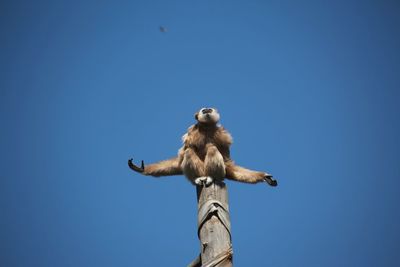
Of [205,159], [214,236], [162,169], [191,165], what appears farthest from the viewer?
[162,169]

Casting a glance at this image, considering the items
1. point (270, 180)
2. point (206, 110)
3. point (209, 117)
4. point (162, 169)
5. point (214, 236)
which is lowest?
point (214, 236)

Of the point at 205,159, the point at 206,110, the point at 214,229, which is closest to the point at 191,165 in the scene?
the point at 205,159

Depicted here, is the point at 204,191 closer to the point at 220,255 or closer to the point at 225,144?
the point at 220,255

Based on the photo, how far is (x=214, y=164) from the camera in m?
6.57

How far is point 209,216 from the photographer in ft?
15.5

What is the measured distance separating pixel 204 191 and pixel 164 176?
2.40 meters

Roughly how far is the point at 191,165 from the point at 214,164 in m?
0.44

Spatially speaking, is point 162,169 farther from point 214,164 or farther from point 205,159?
point 214,164

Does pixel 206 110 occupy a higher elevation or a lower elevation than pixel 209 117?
higher

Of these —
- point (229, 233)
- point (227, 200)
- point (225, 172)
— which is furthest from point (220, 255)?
point (225, 172)

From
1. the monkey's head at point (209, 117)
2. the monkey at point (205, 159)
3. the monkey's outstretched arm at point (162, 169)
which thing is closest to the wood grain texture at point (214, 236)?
the monkey at point (205, 159)

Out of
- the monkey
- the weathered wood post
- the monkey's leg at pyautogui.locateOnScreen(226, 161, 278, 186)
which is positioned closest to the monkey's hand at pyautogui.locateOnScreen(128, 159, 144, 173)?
the monkey

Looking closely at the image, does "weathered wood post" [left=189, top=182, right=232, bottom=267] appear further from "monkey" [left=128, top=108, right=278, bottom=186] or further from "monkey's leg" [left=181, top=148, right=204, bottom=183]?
"monkey's leg" [left=181, top=148, right=204, bottom=183]

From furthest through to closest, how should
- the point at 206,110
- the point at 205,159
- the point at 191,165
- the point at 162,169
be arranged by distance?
the point at 206,110 < the point at 162,169 < the point at 191,165 < the point at 205,159
